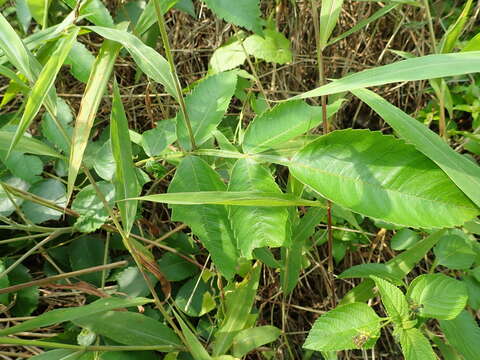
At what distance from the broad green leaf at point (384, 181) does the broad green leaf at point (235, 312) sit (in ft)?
1.42

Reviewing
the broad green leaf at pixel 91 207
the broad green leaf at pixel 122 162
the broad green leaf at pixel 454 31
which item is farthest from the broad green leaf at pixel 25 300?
the broad green leaf at pixel 454 31

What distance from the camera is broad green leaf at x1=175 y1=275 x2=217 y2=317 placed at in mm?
1087

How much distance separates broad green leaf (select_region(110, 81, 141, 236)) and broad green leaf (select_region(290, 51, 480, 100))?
33 centimetres

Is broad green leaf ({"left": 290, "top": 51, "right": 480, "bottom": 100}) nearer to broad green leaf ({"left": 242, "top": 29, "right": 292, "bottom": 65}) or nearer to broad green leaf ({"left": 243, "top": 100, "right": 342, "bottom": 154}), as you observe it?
broad green leaf ({"left": 243, "top": 100, "right": 342, "bottom": 154})

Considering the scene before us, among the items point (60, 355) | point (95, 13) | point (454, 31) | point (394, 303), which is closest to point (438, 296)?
point (394, 303)

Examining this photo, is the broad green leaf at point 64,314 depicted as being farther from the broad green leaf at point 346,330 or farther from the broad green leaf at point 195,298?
the broad green leaf at point 346,330

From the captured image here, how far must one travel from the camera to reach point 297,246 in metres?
1.02

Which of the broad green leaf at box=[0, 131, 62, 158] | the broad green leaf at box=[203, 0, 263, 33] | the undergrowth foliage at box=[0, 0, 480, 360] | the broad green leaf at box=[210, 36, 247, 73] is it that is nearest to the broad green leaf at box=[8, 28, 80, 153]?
the undergrowth foliage at box=[0, 0, 480, 360]

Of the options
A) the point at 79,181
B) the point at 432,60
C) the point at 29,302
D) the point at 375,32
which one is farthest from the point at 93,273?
the point at 375,32

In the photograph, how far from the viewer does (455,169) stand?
0.59m

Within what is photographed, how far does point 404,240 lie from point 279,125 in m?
0.50

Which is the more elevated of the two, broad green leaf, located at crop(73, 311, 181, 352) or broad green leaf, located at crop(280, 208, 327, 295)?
broad green leaf, located at crop(280, 208, 327, 295)

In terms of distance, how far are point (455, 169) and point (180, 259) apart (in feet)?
2.50

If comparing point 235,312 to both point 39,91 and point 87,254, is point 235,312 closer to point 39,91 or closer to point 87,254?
point 87,254
